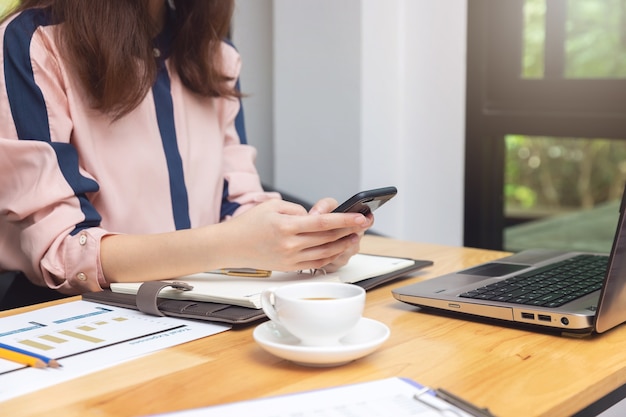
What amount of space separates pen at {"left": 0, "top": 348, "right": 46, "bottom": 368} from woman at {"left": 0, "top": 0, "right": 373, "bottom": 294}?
13.0 inches

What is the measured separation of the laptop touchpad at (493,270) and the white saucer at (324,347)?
34 cm

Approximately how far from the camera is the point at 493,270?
1.27 meters

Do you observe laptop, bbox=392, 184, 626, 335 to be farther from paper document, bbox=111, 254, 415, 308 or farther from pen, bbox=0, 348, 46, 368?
pen, bbox=0, 348, 46, 368

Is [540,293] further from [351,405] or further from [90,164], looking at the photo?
[90,164]

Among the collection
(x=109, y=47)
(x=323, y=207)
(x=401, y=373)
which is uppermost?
(x=109, y=47)

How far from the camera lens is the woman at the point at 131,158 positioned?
1212 mm

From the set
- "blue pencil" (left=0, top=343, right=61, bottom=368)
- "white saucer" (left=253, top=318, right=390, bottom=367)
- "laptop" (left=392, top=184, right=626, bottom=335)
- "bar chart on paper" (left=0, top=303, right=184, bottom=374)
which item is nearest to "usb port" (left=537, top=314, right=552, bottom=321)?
"laptop" (left=392, top=184, right=626, bottom=335)

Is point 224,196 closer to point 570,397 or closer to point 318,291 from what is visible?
point 318,291

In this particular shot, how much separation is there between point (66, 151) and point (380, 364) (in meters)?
0.67

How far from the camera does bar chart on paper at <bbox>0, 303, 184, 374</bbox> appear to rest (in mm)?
945

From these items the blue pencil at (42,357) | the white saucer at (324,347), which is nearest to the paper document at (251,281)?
the white saucer at (324,347)

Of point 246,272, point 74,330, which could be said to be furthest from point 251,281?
point 74,330

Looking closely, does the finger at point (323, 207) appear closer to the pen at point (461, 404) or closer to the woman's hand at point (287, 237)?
the woman's hand at point (287, 237)

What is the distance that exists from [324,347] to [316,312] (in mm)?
40
